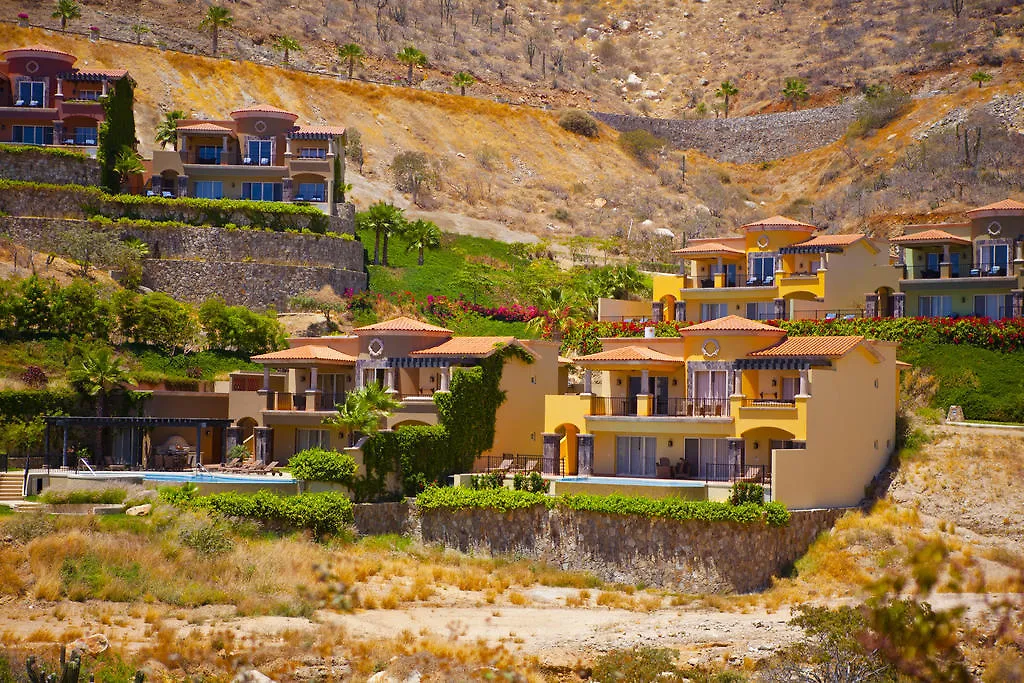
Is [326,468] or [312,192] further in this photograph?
[312,192]

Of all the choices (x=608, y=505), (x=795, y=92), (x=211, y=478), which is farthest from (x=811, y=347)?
(x=795, y=92)

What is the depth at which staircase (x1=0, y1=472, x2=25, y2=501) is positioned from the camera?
4894 centimetres

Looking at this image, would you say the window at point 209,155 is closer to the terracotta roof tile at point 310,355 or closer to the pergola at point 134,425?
the terracotta roof tile at point 310,355

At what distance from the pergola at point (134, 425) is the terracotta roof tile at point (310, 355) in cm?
350

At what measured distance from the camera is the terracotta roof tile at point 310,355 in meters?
58.6

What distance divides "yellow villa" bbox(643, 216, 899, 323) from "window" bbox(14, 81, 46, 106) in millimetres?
42785

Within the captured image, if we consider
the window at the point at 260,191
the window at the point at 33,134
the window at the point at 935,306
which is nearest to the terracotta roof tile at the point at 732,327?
the window at the point at 935,306

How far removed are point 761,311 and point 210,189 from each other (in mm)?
36313

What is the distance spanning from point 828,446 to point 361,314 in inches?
1382

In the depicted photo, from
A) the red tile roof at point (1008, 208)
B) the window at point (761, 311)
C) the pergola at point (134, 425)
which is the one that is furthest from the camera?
the window at point (761, 311)

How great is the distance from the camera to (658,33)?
18038 centimetres

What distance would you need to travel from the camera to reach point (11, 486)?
49875 mm

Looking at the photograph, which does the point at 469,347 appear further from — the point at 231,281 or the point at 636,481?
the point at 231,281

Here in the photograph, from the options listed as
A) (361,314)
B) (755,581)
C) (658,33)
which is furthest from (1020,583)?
(658,33)
